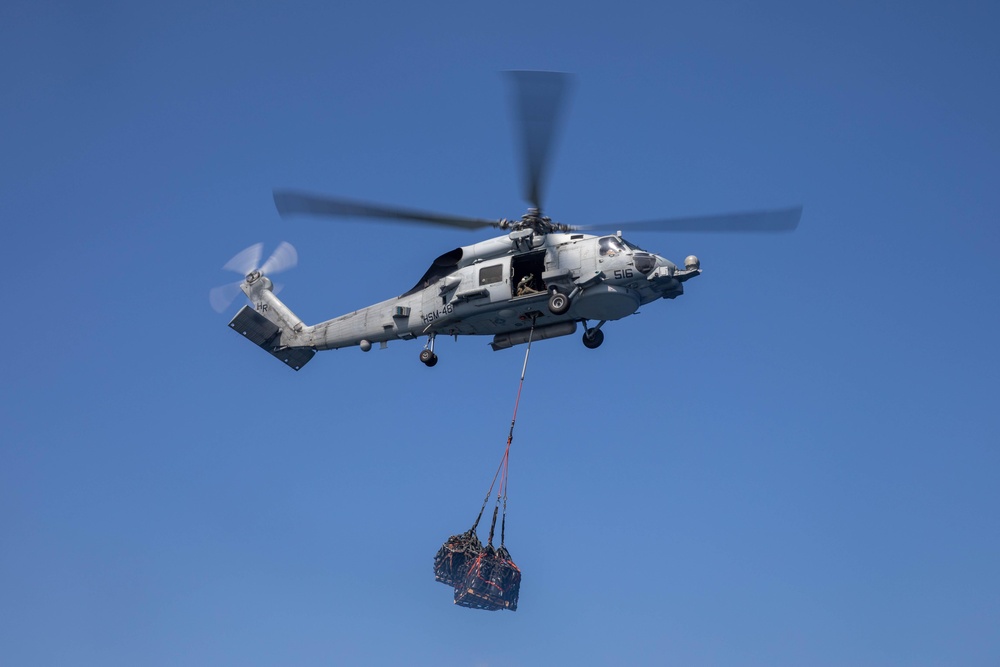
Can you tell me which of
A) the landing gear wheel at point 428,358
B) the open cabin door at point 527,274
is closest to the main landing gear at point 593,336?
the open cabin door at point 527,274

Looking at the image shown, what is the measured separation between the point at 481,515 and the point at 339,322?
8569 millimetres

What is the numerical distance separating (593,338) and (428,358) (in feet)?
15.9

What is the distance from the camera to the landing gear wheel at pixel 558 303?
1261 inches

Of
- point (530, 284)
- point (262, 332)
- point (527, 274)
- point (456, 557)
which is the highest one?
point (262, 332)

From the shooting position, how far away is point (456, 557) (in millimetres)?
31562

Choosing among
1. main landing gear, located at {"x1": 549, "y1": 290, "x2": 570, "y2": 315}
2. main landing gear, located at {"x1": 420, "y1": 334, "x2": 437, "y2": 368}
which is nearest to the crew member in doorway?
main landing gear, located at {"x1": 549, "y1": 290, "x2": 570, "y2": 315}

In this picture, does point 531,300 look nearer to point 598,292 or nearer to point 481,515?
point 598,292

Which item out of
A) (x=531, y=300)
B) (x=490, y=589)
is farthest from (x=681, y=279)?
(x=490, y=589)

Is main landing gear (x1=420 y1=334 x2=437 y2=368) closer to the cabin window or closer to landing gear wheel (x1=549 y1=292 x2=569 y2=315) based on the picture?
the cabin window

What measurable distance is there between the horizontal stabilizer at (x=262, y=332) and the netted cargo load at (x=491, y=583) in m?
10.9

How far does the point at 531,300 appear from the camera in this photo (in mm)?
32594

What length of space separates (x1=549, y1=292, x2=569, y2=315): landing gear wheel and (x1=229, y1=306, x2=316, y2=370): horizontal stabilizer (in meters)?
10.3

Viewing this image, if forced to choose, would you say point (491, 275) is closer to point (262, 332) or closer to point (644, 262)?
point (644, 262)

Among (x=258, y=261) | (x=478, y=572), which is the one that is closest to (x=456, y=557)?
(x=478, y=572)
